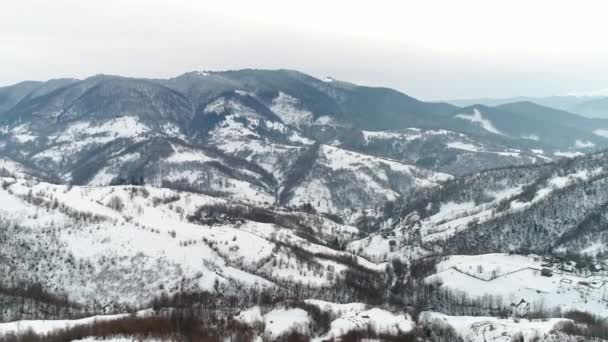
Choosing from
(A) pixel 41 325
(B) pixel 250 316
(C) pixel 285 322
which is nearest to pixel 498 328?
(C) pixel 285 322

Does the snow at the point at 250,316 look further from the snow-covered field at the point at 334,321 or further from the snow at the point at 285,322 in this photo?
the snow at the point at 285,322

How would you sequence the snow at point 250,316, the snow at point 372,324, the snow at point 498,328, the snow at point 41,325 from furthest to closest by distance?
the snow at point 250,316 < the snow at point 372,324 < the snow at point 498,328 < the snow at point 41,325

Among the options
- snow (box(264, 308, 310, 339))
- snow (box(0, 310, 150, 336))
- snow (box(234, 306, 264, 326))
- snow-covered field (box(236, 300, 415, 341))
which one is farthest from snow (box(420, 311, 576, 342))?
snow (box(0, 310, 150, 336))

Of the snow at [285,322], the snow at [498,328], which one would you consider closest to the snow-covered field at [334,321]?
the snow at [285,322]

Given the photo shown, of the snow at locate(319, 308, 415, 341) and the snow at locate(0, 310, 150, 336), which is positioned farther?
the snow at locate(319, 308, 415, 341)

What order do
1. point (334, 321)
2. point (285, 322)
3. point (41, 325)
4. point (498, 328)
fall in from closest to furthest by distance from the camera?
point (41, 325), point (498, 328), point (334, 321), point (285, 322)

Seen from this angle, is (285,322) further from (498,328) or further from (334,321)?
(498,328)

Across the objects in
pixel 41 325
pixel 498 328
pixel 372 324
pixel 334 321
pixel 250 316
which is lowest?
pixel 250 316

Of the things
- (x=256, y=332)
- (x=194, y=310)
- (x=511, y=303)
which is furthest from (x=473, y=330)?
(x=194, y=310)

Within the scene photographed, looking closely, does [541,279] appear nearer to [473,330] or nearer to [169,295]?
[473,330]

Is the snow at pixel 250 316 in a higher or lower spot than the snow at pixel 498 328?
lower

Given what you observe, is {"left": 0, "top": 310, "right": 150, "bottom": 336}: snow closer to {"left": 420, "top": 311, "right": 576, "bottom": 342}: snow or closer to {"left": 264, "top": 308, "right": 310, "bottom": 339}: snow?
{"left": 264, "top": 308, "right": 310, "bottom": 339}: snow
